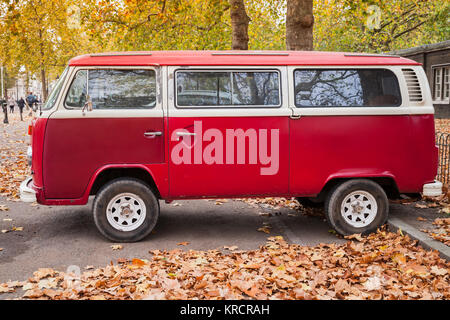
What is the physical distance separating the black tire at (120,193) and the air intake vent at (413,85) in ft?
12.1

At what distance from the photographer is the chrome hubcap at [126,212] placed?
6.46 m

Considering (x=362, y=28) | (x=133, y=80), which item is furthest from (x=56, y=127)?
(x=362, y=28)

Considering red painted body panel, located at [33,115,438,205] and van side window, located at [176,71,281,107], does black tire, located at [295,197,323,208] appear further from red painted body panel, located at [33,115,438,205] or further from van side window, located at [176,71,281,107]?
van side window, located at [176,71,281,107]

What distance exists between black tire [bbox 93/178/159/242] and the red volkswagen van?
0.01 meters

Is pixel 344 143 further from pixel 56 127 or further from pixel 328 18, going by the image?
pixel 328 18

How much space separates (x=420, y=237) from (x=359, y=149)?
53.1 inches

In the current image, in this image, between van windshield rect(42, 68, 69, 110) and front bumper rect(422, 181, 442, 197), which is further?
front bumper rect(422, 181, 442, 197)

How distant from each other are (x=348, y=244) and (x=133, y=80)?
3389 millimetres

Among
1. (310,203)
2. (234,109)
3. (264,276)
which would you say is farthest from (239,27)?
(264,276)

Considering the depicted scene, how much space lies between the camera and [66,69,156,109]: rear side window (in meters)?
6.33

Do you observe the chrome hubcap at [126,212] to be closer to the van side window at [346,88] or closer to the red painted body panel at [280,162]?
the red painted body panel at [280,162]

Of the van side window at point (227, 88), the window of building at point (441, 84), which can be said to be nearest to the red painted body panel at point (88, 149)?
the van side window at point (227, 88)

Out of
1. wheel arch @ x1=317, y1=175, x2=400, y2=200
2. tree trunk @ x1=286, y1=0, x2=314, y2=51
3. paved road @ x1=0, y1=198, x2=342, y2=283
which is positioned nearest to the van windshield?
paved road @ x1=0, y1=198, x2=342, y2=283
